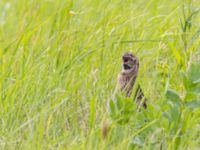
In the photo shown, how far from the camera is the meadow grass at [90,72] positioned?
369 centimetres

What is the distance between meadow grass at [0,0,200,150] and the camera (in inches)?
145

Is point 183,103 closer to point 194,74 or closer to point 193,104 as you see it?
point 193,104

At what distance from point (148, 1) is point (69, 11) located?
845 mm

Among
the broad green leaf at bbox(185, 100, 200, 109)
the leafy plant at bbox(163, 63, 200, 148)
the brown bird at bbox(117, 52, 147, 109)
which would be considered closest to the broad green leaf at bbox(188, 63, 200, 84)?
the leafy plant at bbox(163, 63, 200, 148)

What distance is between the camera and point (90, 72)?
4.63 metres

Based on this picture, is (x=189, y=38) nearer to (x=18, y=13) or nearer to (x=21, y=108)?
(x=21, y=108)

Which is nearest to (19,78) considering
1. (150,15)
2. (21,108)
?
(21,108)

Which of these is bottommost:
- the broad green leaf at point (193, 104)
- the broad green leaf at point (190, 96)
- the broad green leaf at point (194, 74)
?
the broad green leaf at point (193, 104)

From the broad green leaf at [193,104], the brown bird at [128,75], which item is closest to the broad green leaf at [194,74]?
the broad green leaf at [193,104]

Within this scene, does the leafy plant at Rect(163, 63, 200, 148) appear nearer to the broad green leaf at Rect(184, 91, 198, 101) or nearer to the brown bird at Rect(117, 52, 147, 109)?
the broad green leaf at Rect(184, 91, 198, 101)

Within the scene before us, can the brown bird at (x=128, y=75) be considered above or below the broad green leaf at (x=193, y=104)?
above

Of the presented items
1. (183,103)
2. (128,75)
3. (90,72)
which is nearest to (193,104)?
(183,103)

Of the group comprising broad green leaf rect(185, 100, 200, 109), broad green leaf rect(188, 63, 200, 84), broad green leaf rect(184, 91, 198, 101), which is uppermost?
broad green leaf rect(188, 63, 200, 84)

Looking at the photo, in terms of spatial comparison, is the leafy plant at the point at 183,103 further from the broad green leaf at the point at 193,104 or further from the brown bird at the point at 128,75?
the brown bird at the point at 128,75
